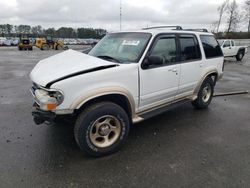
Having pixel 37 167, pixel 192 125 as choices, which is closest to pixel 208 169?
pixel 192 125

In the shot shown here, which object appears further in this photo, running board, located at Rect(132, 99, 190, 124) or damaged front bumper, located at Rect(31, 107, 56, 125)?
running board, located at Rect(132, 99, 190, 124)

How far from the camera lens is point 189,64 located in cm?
445

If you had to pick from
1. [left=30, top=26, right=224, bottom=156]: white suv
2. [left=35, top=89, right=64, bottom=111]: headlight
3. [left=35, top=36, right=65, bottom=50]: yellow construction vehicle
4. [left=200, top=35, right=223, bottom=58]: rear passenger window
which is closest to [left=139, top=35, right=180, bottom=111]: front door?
[left=30, top=26, right=224, bottom=156]: white suv

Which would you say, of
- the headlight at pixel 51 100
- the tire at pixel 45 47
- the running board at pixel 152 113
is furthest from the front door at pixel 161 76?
the tire at pixel 45 47

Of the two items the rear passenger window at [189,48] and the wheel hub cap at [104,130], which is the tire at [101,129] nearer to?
the wheel hub cap at [104,130]

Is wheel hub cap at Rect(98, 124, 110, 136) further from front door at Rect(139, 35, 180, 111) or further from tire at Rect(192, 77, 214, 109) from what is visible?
tire at Rect(192, 77, 214, 109)

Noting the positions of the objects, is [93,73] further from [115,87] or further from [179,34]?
[179,34]

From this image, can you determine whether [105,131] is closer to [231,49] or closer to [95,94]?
[95,94]

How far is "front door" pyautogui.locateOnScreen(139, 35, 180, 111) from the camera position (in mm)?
3627

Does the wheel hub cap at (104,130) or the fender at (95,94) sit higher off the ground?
the fender at (95,94)

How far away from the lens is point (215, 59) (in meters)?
5.27

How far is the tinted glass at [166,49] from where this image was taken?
12.4 feet

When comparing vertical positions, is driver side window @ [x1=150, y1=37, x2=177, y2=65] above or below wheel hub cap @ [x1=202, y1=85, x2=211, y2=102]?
above

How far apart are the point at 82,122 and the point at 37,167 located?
869 millimetres
